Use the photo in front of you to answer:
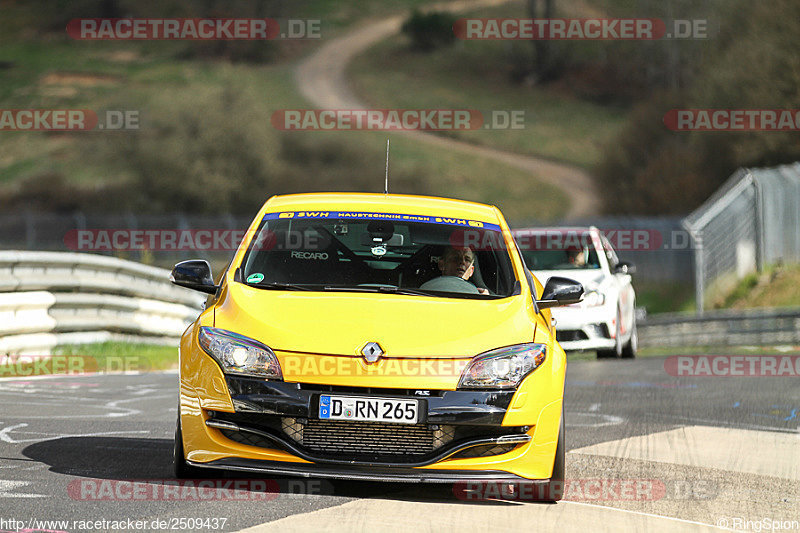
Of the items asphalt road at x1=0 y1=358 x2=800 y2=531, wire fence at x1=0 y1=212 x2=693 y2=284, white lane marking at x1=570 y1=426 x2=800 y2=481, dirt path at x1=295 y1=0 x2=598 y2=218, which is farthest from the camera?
dirt path at x1=295 y1=0 x2=598 y2=218

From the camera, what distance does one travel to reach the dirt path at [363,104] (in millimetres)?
73250

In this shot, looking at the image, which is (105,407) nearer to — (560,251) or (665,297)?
(560,251)

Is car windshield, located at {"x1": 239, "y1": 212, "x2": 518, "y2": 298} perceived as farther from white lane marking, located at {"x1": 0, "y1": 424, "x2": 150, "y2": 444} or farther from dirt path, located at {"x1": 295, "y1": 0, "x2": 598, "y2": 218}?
dirt path, located at {"x1": 295, "y1": 0, "x2": 598, "y2": 218}

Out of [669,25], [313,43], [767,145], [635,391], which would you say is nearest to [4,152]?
[313,43]

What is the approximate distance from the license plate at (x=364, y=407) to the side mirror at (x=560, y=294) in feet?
5.17

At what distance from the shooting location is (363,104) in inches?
3413

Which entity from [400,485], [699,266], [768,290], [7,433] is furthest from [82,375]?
[768,290]

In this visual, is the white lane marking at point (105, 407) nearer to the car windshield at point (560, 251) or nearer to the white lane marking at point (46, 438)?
the white lane marking at point (46, 438)

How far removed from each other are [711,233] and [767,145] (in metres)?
16.8

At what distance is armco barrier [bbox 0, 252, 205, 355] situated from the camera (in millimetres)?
13906

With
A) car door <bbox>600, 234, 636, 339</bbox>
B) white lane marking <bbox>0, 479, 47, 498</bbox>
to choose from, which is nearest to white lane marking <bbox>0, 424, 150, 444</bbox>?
white lane marking <bbox>0, 479, 47, 498</bbox>

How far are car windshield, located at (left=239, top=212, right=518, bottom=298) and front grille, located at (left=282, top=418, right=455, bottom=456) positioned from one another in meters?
1.10

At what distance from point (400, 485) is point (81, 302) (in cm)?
A: 848

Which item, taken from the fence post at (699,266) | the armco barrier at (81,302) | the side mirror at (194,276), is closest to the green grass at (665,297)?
the fence post at (699,266)
